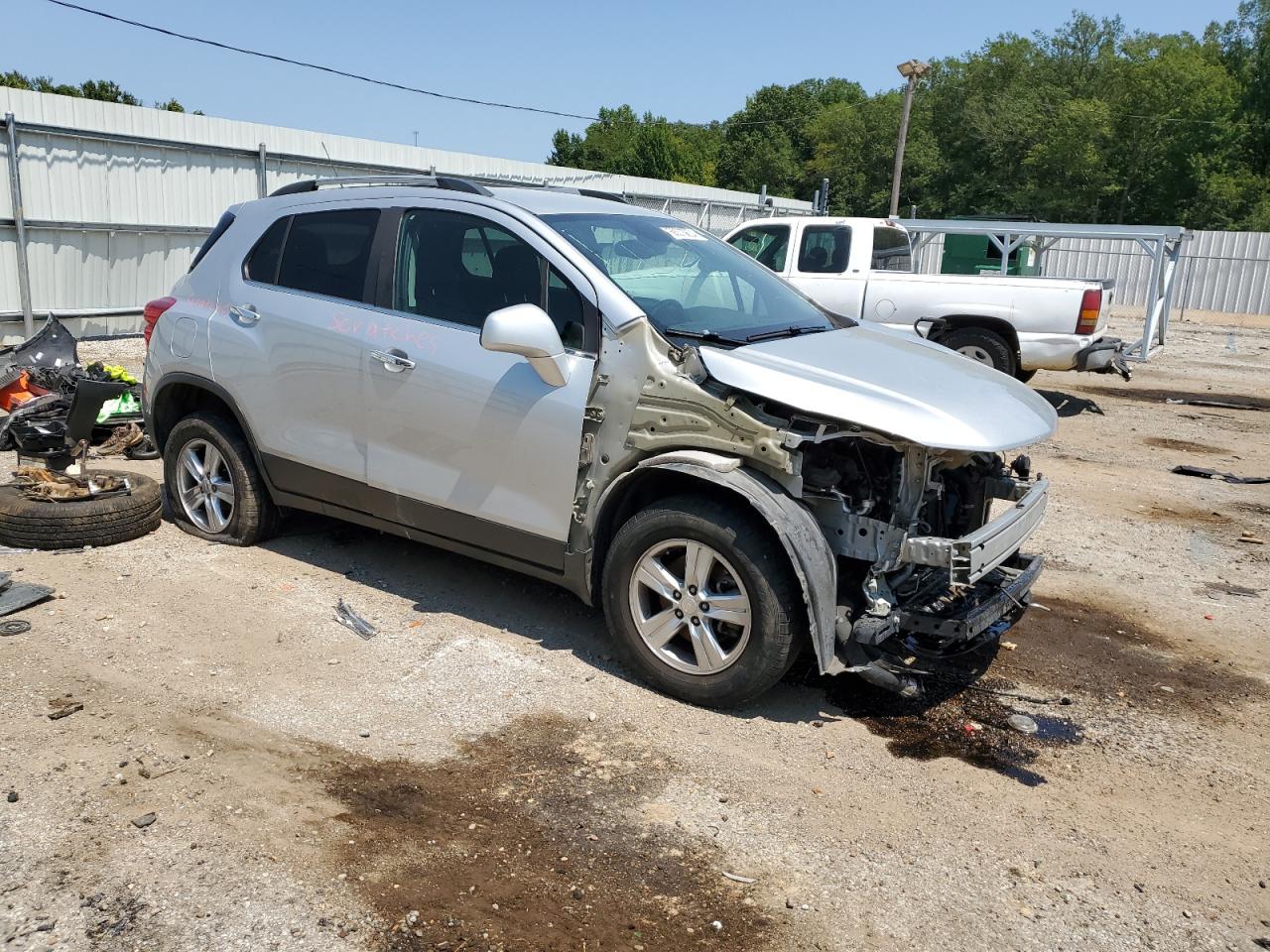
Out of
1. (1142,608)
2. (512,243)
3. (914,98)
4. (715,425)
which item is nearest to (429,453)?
(512,243)

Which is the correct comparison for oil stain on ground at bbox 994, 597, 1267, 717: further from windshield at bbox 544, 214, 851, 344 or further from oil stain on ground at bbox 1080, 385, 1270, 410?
oil stain on ground at bbox 1080, 385, 1270, 410

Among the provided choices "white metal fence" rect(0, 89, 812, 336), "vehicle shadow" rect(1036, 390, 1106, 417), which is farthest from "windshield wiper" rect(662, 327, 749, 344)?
"white metal fence" rect(0, 89, 812, 336)

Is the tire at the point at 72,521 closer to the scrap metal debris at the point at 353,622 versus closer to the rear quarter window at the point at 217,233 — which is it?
the rear quarter window at the point at 217,233

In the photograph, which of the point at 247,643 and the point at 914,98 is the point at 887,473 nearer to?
the point at 247,643

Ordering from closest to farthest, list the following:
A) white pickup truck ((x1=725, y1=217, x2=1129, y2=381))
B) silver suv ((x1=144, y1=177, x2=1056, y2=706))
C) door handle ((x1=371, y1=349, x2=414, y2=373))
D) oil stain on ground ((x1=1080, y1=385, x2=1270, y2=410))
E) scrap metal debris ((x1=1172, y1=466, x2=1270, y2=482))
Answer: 1. silver suv ((x1=144, y1=177, x2=1056, y2=706))
2. door handle ((x1=371, y1=349, x2=414, y2=373))
3. scrap metal debris ((x1=1172, y1=466, x2=1270, y2=482))
4. white pickup truck ((x1=725, y1=217, x2=1129, y2=381))
5. oil stain on ground ((x1=1080, y1=385, x2=1270, y2=410))

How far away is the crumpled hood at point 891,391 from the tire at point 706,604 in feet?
1.74

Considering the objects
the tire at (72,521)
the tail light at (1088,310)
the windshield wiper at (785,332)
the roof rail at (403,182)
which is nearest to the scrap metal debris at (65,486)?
the tire at (72,521)

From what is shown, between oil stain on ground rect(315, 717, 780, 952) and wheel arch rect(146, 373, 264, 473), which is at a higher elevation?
wheel arch rect(146, 373, 264, 473)

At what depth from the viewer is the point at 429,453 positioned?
4891 mm

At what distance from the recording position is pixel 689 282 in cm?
495

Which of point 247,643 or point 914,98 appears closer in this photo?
point 247,643

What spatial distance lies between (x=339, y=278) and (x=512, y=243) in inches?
43.3

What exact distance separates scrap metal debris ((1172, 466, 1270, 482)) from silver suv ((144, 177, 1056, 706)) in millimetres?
5237

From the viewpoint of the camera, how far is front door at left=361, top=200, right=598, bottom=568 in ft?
14.8
